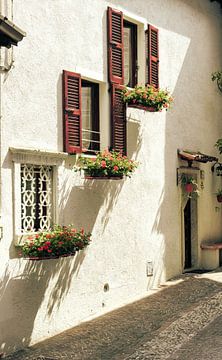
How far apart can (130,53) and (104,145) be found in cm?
224

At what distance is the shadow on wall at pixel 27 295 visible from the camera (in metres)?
7.96

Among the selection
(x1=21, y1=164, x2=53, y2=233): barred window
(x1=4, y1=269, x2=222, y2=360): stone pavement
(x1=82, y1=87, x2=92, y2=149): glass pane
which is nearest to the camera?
(x1=4, y1=269, x2=222, y2=360): stone pavement

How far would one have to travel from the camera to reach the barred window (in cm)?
843

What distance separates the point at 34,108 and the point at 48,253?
2.11m

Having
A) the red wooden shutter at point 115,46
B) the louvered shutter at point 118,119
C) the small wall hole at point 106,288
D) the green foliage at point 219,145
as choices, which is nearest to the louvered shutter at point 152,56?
the red wooden shutter at point 115,46

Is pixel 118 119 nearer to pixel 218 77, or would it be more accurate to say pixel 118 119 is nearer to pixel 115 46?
pixel 115 46

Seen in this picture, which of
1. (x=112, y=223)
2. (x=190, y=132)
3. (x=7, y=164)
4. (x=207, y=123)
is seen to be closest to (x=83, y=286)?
(x=112, y=223)

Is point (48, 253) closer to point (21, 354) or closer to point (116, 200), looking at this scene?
point (21, 354)

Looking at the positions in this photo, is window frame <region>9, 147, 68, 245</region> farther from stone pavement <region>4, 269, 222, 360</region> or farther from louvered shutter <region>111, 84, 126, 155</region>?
louvered shutter <region>111, 84, 126, 155</region>

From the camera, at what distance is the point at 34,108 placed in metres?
8.59

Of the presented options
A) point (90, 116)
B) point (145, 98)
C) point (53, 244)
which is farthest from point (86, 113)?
point (53, 244)

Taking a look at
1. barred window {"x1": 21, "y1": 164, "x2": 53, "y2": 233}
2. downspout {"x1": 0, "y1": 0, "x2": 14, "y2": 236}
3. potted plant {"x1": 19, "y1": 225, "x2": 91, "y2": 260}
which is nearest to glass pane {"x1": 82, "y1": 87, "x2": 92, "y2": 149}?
barred window {"x1": 21, "y1": 164, "x2": 53, "y2": 233}

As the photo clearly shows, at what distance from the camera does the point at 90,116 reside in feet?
34.0

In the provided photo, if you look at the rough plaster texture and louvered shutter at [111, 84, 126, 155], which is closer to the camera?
the rough plaster texture
